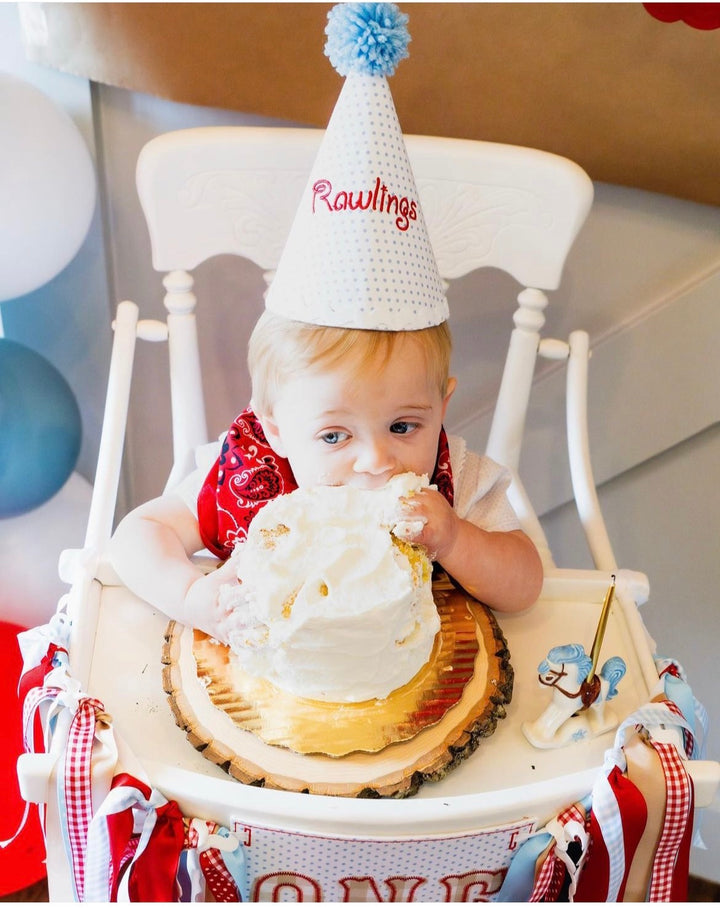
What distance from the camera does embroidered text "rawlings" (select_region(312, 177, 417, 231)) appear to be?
30.1 inches

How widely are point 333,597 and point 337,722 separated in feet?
0.42

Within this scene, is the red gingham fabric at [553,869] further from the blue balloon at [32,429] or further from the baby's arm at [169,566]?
the blue balloon at [32,429]

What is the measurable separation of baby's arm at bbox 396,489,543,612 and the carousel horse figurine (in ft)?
0.38

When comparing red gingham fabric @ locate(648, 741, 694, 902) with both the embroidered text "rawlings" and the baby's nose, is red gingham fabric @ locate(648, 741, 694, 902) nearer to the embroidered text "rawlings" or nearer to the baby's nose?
the baby's nose

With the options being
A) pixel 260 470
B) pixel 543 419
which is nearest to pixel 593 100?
pixel 543 419

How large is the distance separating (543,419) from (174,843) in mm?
899

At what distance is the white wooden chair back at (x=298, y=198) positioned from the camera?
1.00 metres

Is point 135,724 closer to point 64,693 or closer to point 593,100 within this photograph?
point 64,693

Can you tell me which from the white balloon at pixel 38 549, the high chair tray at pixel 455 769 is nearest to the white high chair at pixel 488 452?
the high chair tray at pixel 455 769

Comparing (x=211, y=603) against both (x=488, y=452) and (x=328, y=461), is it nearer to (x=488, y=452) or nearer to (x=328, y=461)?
(x=328, y=461)

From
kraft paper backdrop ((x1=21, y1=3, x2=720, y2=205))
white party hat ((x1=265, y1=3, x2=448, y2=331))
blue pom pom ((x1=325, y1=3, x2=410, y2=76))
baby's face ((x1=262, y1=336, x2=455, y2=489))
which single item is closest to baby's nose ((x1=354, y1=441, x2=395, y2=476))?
baby's face ((x1=262, y1=336, x2=455, y2=489))

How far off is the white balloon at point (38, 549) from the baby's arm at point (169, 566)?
0.45 m

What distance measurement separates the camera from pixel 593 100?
108 cm

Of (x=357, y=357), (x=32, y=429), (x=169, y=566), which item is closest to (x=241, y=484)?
(x=169, y=566)
